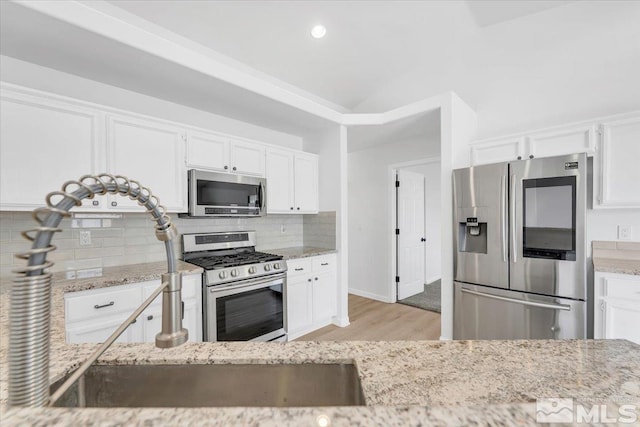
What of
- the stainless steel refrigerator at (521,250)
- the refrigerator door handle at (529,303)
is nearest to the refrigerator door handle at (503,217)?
the stainless steel refrigerator at (521,250)

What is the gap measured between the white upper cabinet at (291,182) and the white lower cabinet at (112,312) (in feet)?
4.52

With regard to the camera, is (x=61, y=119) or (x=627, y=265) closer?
(x=61, y=119)

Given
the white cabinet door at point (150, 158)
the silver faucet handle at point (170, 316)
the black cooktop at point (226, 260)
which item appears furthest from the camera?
the black cooktop at point (226, 260)

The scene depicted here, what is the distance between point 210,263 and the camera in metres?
2.62

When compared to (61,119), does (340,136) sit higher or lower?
higher

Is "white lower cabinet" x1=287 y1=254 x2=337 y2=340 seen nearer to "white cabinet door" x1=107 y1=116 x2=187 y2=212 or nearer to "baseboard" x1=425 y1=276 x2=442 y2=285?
"white cabinet door" x1=107 y1=116 x2=187 y2=212

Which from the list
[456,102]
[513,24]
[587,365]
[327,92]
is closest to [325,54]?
[327,92]

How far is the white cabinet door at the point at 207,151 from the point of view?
2705 millimetres

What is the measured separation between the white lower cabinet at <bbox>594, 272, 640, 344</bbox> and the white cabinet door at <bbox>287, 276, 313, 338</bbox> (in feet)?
8.31

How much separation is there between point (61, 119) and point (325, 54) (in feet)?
8.39

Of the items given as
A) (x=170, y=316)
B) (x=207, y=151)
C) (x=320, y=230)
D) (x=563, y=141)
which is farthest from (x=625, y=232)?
(x=207, y=151)

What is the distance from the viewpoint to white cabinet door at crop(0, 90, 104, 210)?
1.86 metres

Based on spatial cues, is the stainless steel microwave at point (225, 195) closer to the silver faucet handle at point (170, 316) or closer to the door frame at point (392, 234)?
the silver faucet handle at point (170, 316)

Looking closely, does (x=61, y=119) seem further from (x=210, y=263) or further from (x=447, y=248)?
(x=447, y=248)
